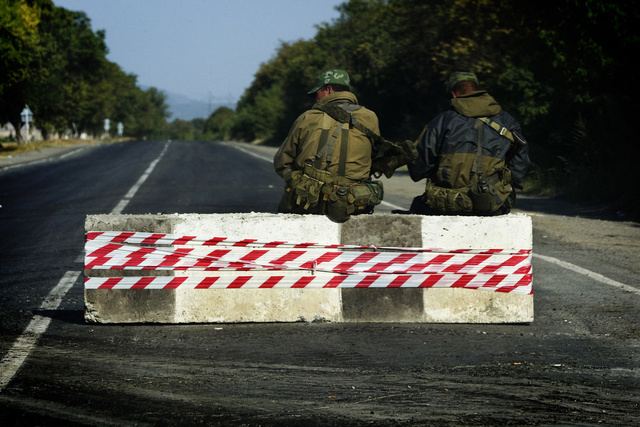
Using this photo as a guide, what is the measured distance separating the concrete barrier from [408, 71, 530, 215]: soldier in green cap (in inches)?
9.5

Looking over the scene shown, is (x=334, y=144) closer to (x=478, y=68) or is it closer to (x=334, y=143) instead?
(x=334, y=143)

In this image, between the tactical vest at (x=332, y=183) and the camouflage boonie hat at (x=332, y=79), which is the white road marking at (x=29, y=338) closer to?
the tactical vest at (x=332, y=183)

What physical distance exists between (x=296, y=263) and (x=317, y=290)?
28cm

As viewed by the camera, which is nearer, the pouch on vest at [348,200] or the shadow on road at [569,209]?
the pouch on vest at [348,200]

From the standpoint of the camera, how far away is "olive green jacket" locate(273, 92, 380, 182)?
659 cm

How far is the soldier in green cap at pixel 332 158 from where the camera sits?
653 centimetres

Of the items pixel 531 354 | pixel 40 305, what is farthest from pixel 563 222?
pixel 40 305

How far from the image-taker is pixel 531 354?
5621 mm

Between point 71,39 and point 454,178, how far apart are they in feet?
231

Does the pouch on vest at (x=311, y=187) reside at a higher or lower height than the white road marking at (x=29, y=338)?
higher

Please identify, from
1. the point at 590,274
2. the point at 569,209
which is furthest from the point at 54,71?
the point at 590,274

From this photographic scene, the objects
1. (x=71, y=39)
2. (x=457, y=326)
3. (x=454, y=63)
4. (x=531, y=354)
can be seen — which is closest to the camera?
(x=531, y=354)

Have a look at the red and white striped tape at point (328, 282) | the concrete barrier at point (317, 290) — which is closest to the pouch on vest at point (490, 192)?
the concrete barrier at point (317, 290)

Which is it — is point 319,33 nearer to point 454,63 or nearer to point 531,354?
point 454,63
